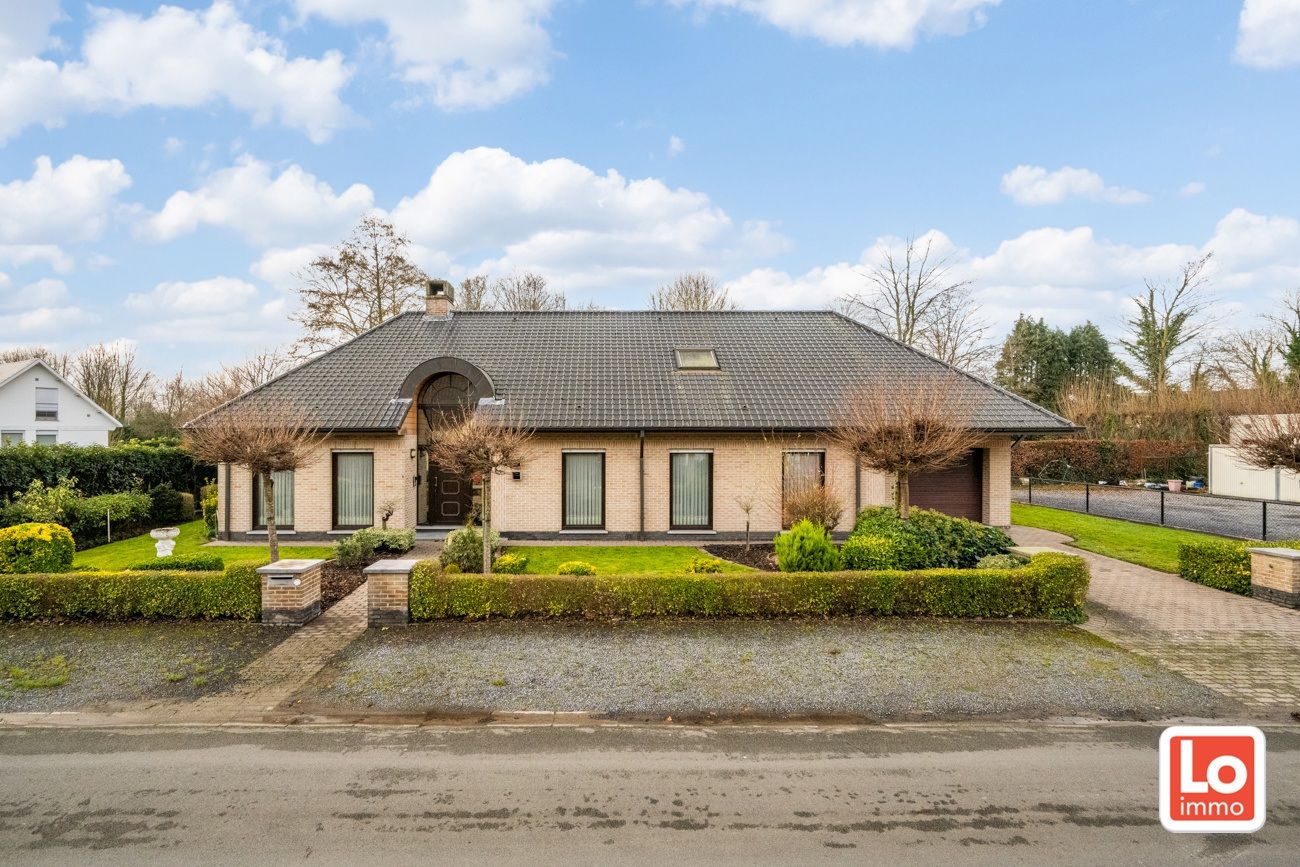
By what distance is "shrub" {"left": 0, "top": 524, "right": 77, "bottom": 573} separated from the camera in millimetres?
8516

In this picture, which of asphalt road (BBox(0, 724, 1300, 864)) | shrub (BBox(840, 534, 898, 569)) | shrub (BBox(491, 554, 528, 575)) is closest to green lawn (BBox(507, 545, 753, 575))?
shrub (BBox(491, 554, 528, 575))

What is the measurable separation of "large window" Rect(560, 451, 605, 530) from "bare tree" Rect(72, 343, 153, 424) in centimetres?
4199

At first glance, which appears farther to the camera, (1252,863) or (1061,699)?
(1061,699)

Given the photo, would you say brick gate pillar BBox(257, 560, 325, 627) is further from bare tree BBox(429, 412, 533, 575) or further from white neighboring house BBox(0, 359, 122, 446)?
white neighboring house BBox(0, 359, 122, 446)

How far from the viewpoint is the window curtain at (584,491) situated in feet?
45.5

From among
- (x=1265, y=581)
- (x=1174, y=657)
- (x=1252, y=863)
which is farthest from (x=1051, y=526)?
(x=1252, y=863)

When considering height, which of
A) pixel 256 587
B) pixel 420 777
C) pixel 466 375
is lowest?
pixel 420 777

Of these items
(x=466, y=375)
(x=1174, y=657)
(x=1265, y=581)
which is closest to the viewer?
(x=1174, y=657)

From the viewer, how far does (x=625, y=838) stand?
3.83 metres

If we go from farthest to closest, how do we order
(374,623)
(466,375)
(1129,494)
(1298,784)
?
(1129,494) < (466,375) < (374,623) < (1298,784)

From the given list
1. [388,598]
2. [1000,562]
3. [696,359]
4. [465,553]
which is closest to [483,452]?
[465,553]

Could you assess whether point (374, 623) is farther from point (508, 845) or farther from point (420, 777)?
point (508, 845)

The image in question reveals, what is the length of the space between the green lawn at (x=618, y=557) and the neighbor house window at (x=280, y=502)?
5465 millimetres

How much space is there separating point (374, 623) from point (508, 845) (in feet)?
16.4
